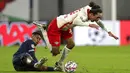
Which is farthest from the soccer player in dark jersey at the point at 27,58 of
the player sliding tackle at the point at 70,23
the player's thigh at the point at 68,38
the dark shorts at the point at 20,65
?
the player's thigh at the point at 68,38

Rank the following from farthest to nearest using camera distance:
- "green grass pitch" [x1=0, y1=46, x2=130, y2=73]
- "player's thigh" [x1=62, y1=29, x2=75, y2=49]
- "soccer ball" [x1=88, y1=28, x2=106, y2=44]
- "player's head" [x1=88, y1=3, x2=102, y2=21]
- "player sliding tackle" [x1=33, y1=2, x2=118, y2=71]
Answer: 1. "soccer ball" [x1=88, y1=28, x2=106, y2=44]
2. "green grass pitch" [x1=0, y1=46, x2=130, y2=73]
3. "player's thigh" [x1=62, y1=29, x2=75, y2=49]
4. "player's head" [x1=88, y1=3, x2=102, y2=21]
5. "player sliding tackle" [x1=33, y1=2, x2=118, y2=71]

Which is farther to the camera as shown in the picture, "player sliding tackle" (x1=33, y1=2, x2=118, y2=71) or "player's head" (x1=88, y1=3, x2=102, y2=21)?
"player's head" (x1=88, y1=3, x2=102, y2=21)

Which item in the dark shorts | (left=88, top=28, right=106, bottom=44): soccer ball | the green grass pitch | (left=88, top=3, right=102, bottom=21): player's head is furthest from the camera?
(left=88, top=28, right=106, bottom=44): soccer ball

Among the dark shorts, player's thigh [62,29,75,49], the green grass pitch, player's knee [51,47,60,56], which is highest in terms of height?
player's thigh [62,29,75,49]

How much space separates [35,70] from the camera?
47.0 ft

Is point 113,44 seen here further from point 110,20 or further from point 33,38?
point 33,38

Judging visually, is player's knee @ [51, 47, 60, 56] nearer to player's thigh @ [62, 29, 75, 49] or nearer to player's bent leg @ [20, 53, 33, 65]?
player's thigh @ [62, 29, 75, 49]

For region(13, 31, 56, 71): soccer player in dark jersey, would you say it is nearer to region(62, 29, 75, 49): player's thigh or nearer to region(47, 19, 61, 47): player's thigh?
region(47, 19, 61, 47): player's thigh

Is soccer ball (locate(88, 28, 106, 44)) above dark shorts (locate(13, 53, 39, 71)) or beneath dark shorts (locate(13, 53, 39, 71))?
beneath

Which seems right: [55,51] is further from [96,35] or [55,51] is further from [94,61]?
[96,35]

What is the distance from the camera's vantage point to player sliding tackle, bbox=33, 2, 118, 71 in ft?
45.9

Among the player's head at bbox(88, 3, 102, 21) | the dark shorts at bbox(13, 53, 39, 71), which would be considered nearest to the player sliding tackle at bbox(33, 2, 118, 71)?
the player's head at bbox(88, 3, 102, 21)

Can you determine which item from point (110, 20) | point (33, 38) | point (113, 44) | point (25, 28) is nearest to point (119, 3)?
point (110, 20)

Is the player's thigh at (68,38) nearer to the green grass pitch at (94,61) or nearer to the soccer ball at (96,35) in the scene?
the green grass pitch at (94,61)
